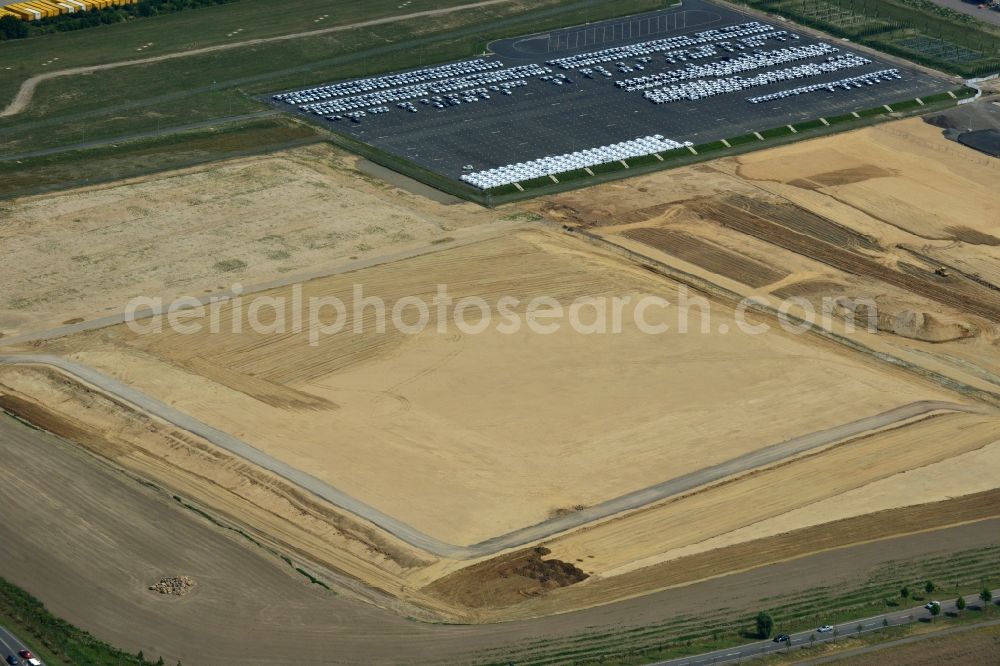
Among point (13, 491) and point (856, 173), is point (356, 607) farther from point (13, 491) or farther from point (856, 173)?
point (856, 173)

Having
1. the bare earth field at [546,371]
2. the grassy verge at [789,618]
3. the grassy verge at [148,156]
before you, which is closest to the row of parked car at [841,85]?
the bare earth field at [546,371]

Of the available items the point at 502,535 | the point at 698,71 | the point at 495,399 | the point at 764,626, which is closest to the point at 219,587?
the point at 502,535

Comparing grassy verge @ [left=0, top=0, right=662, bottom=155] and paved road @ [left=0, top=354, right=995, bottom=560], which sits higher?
grassy verge @ [left=0, top=0, right=662, bottom=155]

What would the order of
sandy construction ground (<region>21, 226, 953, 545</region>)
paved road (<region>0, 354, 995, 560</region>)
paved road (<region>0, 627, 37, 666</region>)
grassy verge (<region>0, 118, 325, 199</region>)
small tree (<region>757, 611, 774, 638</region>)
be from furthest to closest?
grassy verge (<region>0, 118, 325, 199</region>) → sandy construction ground (<region>21, 226, 953, 545</region>) → paved road (<region>0, 354, 995, 560</region>) → small tree (<region>757, 611, 774, 638</region>) → paved road (<region>0, 627, 37, 666</region>)

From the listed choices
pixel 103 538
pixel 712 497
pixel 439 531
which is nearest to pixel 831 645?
pixel 712 497

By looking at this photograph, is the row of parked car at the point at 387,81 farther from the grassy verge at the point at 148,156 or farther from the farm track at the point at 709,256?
the farm track at the point at 709,256

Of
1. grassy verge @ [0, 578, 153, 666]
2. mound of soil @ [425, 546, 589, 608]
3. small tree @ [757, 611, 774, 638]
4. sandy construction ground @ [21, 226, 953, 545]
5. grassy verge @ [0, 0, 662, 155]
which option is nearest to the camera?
grassy verge @ [0, 578, 153, 666]

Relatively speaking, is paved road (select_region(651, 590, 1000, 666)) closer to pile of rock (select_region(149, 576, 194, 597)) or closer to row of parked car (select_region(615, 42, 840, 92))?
pile of rock (select_region(149, 576, 194, 597))

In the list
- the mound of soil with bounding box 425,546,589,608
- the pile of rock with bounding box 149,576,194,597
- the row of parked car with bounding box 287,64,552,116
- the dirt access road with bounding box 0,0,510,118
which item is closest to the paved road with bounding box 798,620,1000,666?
the mound of soil with bounding box 425,546,589,608
